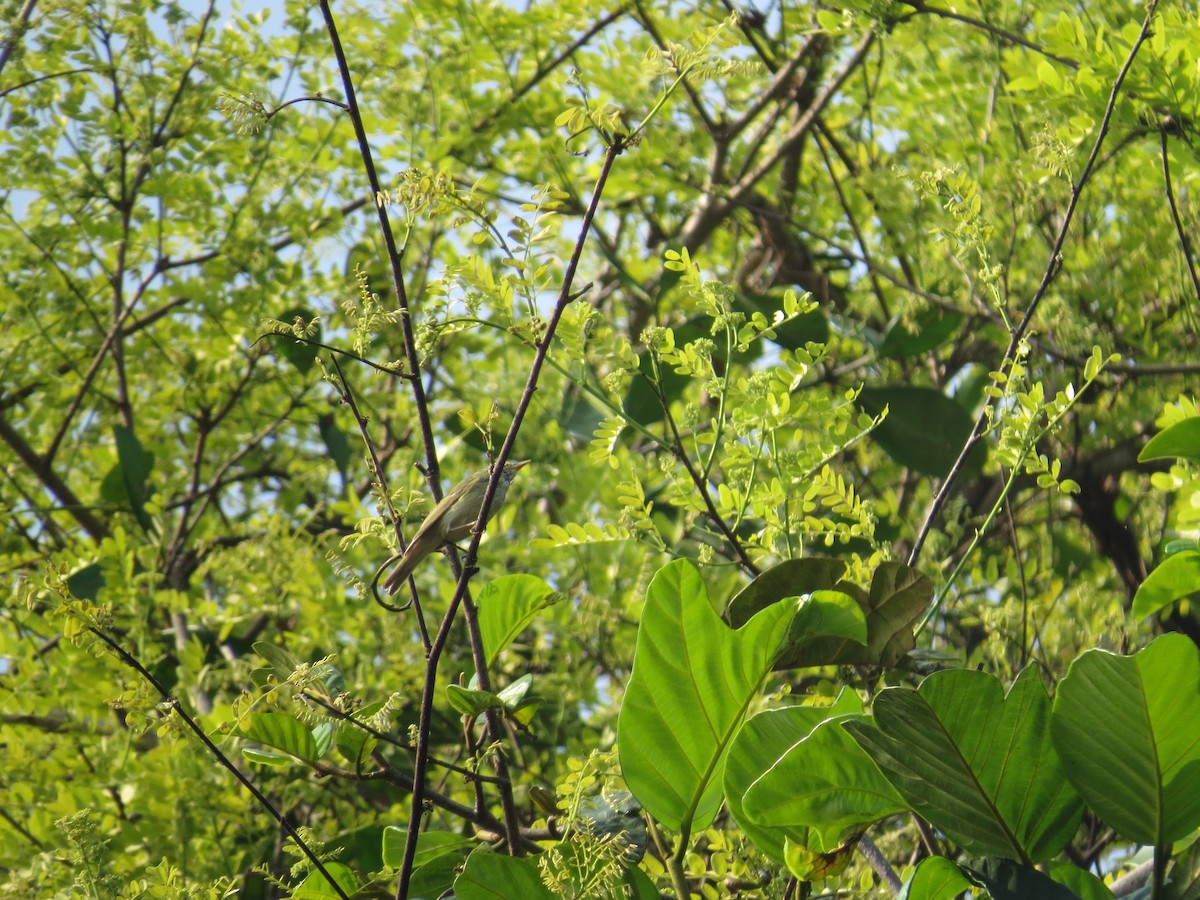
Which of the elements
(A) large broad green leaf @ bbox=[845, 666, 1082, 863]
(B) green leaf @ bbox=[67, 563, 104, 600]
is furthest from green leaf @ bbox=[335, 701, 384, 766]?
(B) green leaf @ bbox=[67, 563, 104, 600]

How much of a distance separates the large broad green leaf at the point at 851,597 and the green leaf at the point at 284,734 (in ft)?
1.60

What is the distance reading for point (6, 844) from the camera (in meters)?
2.46

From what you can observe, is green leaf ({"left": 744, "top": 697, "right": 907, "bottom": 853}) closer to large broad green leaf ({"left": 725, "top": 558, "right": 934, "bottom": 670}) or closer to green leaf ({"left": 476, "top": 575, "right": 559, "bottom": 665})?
large broad green leaf ({"left": 725, "top": 558, "right": 934, "bottom": 670})

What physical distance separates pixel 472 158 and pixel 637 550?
147 cm

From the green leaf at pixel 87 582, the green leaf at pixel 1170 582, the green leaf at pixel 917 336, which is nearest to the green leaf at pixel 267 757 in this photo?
the green leaf at pixel 1170 582

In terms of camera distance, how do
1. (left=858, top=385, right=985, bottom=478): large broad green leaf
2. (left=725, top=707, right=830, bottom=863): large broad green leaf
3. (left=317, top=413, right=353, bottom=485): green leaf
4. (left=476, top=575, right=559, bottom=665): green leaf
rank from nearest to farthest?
→ 1. (left=725, top=707, right=830, bottom=863): large broad green leaf
2. (left=476, top=575, right=559, bottom=665): green leaf
3. (left=858, top=385, right=985, bottom=478): large broad green leaf
4. (left=317, top=413, right=353, bottom=485): green leaf

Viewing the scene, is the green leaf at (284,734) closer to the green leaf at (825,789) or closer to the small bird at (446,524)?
the small bird at (446,524)

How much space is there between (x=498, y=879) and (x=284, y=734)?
0.99 ft

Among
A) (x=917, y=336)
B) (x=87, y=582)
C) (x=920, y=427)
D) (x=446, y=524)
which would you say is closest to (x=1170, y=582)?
(x=446, y=524)

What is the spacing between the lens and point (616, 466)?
64.0 inches

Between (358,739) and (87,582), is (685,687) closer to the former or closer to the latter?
(358,739)

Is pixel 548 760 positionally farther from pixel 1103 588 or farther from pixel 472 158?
pixel 472 158

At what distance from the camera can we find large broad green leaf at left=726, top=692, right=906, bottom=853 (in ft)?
3.69

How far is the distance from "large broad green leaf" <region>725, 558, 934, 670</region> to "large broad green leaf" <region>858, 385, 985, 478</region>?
3.83ft
